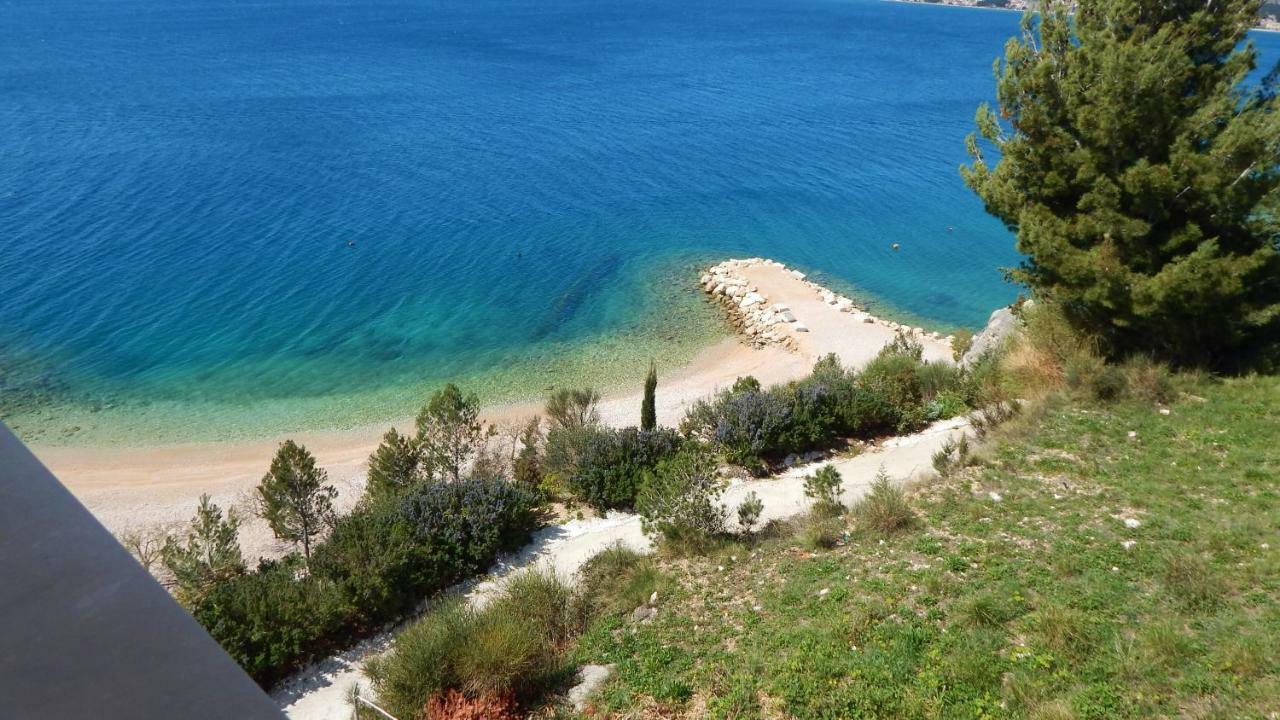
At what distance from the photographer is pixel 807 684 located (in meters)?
8.21

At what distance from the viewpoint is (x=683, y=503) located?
1277 centimetres

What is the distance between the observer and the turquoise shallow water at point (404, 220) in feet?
86.5

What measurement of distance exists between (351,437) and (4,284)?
19.9m

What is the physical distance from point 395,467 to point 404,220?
88.6 feet

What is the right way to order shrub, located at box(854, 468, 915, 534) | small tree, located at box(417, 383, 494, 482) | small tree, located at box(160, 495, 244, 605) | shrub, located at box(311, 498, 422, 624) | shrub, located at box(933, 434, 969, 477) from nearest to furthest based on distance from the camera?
shrub, located at box(854, 468, 915, 534) → shrub, located at box(311, 498, 422, 624) → small tree, located at box(160, 495, 244, 605) → shrub, located at box(933, 434, 969, 477) → small tree, located at box(417, 383, 494, 482)

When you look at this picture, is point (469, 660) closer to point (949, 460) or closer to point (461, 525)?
point (461, 525)

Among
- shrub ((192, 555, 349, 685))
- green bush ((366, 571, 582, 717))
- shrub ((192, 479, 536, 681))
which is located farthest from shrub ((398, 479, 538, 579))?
green bush ((366, 571, 582, 717))

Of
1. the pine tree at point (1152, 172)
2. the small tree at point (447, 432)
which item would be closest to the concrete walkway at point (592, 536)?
the small tree at point (447, 432)

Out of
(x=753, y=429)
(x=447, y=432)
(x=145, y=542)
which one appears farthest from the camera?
(x=447, y=432)

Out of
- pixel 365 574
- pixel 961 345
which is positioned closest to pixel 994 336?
pixel 961 345

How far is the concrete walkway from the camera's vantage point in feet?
35.1

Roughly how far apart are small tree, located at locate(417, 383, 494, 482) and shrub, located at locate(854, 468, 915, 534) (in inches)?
367

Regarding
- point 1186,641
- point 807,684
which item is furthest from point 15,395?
point 1186,641

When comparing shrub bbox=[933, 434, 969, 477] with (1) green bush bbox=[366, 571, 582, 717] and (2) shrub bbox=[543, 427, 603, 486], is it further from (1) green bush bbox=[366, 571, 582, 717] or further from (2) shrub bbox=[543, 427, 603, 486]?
(1) green bush bbox=[366, 571, 582, 717]
